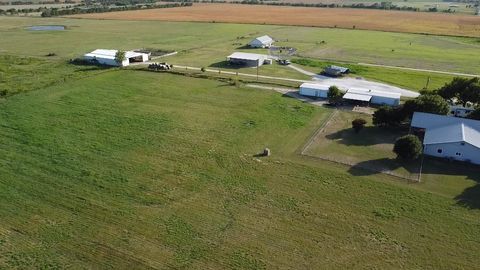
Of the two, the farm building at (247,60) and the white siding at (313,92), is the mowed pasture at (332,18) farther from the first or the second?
the white siding at (313,92)

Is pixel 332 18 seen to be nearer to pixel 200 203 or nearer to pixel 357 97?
pixel 357 97

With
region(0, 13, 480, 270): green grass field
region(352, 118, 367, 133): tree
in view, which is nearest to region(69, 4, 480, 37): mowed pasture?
region(0, 13, 480, 270): green grass field

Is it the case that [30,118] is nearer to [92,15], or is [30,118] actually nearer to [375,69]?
[375,69]

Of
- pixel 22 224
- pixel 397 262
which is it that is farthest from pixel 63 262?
pixel 397 262

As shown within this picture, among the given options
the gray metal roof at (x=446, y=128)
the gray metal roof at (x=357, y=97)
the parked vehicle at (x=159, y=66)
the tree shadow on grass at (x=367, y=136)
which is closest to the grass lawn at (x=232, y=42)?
the parked vehicle at (x=159, y=66)

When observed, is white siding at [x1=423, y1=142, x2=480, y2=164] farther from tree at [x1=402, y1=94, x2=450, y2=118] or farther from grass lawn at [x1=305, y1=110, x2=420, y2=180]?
tree at [x1=402, y1=94, x2=450, y2=118]

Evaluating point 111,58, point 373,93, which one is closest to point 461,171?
point 373,93
